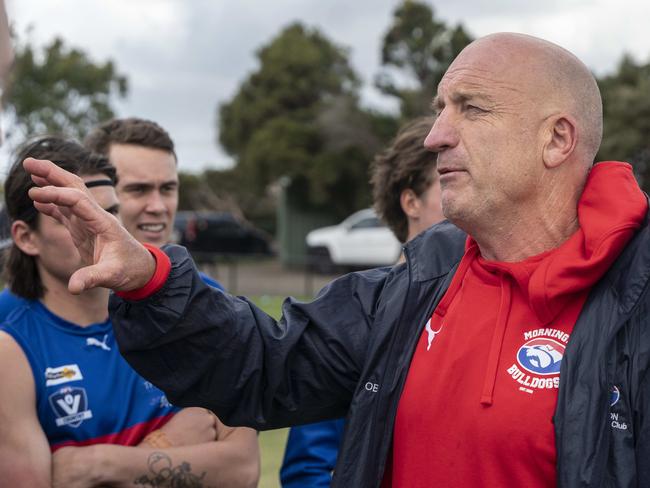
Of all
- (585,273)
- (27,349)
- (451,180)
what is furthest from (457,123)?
(27,349)

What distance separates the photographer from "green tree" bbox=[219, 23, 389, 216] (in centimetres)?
2722

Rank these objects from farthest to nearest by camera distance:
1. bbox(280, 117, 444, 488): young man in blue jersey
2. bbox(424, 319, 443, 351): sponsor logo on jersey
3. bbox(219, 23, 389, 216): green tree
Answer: bbox(219, 23, 389, 216): green tree, bbox(280, 117, 444, 488): young man in blue jersey, bbox(424, 319, 443, 351): sponsor logo on jersey

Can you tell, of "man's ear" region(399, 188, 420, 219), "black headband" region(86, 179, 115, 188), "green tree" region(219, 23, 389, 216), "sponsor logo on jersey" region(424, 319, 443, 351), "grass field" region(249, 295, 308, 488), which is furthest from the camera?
"green tree" region(219, 23, 389, 216)

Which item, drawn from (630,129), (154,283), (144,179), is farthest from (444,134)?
(630,129)

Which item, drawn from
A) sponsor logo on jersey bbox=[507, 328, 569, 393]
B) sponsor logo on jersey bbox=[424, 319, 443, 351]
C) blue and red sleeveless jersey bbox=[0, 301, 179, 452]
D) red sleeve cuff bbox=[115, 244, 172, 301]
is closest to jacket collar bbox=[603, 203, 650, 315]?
sponsor logo on jersey bbox=[507, 328, 569, 393]

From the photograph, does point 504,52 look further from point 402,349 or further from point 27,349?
point 27,349

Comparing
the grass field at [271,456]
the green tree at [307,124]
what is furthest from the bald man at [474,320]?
the green tree at [307,124]

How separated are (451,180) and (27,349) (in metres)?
1.48

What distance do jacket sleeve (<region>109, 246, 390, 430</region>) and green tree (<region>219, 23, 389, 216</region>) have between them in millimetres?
24277

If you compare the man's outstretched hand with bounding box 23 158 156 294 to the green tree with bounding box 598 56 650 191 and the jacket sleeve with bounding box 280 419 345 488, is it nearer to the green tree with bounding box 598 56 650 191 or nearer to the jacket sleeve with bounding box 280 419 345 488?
the jacket sleeve with bounding box 280 419 345 488

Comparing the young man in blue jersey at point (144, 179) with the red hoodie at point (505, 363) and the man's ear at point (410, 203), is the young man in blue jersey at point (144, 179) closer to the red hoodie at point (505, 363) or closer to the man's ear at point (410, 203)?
the man's ear at point (410, 203)

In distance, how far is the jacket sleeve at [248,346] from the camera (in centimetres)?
215

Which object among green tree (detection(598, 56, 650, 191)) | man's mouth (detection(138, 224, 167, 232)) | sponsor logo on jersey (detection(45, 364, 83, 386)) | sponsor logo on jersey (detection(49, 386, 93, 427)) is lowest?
sponsor logo on jersey (detection(49, 386, 93, 427))

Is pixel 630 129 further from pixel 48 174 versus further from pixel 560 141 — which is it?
pixel 48 174
